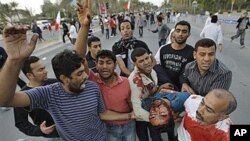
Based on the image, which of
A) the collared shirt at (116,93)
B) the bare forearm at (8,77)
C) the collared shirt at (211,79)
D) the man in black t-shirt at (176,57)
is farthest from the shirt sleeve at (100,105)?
the man in black t-shirt at (176,57)

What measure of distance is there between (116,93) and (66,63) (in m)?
0.75

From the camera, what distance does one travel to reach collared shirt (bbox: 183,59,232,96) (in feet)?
A: 8.53

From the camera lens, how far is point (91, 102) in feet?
7.11

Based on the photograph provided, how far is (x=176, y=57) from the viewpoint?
341 cm

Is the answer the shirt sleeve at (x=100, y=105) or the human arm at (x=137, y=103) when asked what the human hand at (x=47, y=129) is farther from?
the human arm at (x=137, y=103)

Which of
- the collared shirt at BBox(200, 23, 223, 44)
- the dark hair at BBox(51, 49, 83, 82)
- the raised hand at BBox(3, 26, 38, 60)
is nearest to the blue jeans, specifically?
the dark hair at BBox(51, 49, 83, 82)

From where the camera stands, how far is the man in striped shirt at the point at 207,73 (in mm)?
2598

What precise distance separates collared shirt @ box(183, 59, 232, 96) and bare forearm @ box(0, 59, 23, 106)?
168cm

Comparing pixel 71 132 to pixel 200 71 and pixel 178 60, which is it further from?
pixel 178 60

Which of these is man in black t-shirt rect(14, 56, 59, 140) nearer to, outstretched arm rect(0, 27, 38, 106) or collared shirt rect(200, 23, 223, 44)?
outstretched arm rect(0, 27, 38, 106)

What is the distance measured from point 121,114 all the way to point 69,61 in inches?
32.7

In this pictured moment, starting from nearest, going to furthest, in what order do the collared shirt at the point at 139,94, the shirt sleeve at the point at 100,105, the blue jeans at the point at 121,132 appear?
the shirt sleeve at the point at 100,105 → the collared shirt at the point at 139,94 → the blue jeans at the point at 121,132

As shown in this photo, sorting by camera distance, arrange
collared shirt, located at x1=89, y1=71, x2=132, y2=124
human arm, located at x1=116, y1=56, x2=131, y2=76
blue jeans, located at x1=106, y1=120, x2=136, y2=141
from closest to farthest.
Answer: collared shirt, located at x1=89, y1=71, x2=132, y2=124 → blue jeans, located at x1=106, y1=120, x2=136, y2=141 → human arm, located at x1=116, y1=56, x2=131, y2=76

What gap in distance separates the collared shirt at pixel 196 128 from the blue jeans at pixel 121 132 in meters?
0.74
